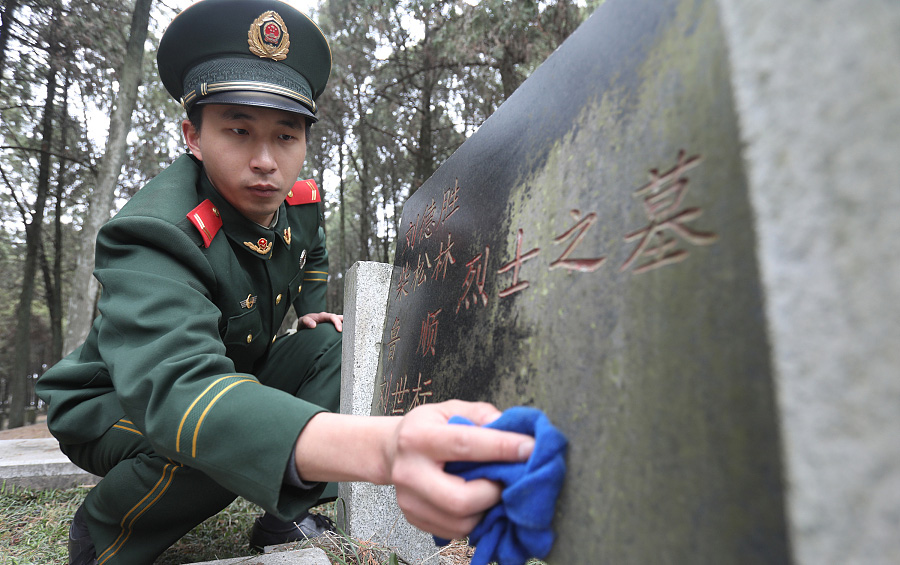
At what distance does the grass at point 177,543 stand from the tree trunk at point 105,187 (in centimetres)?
317

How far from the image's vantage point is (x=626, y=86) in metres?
0.79

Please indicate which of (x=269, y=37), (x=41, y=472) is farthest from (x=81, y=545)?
(x=269, y=37)

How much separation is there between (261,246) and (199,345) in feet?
2.96

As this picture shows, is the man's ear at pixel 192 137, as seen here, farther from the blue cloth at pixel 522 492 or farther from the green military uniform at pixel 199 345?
the blue cloth at pixel 522 492

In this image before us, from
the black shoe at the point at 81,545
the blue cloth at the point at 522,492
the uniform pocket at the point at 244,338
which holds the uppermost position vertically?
the uniform pocket at the point at 244,338

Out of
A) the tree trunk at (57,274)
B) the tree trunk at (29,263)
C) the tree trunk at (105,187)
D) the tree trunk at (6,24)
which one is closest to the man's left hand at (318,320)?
the tree trunk at (105,187)

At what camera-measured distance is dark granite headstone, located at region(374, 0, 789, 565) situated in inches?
20.9

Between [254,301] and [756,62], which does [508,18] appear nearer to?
[254,301]

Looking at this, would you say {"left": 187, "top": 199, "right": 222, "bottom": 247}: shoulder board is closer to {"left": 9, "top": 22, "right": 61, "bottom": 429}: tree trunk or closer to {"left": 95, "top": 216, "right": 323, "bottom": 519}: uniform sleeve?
{"left": 95, "top": 216, "right": 323, "bottom": 519}: uniform sleeve

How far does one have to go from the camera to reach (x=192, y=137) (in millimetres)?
1892

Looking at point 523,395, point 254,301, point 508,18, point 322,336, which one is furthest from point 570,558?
point 508,18

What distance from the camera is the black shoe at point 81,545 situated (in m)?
1.83

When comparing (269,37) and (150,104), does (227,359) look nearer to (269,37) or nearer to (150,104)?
(269,37)

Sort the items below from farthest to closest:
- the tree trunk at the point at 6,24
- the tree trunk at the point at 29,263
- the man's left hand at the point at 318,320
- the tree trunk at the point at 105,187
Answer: the tree trunk at the point at 29,263 → the tree trunk at the point at 6,24 → the tree trunk at the point at 105,187 → the man's left hand at the point at 318,320
